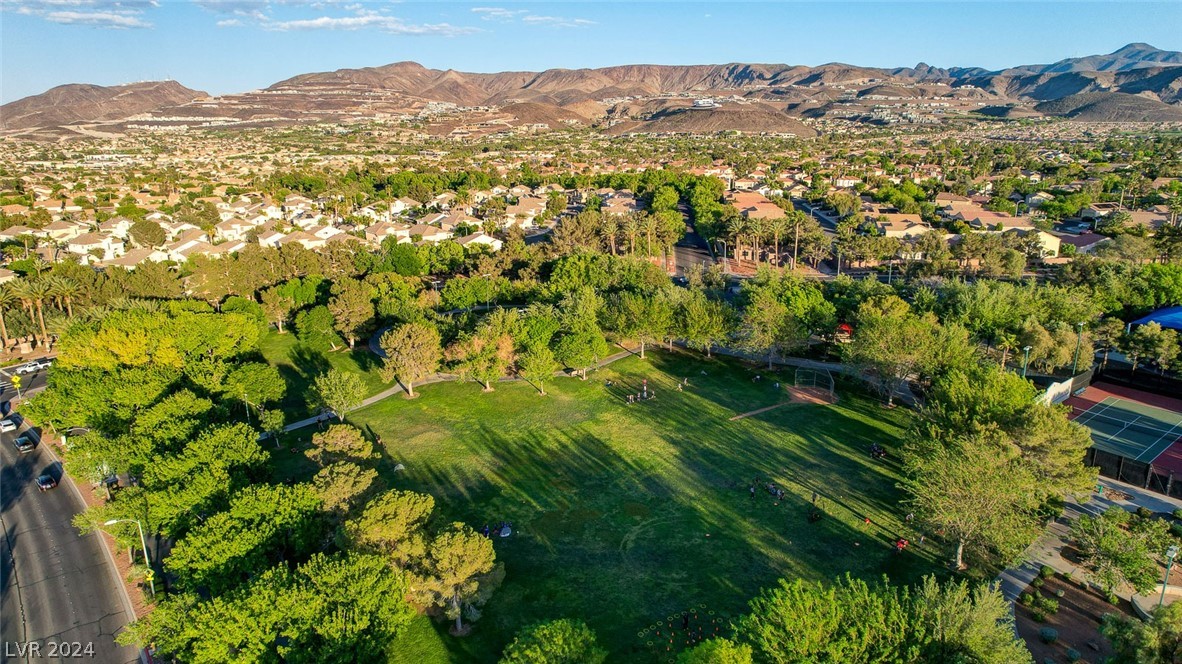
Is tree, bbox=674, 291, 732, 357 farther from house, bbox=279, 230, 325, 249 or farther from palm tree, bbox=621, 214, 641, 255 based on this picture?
house, bbox=279, 230, 325, 249

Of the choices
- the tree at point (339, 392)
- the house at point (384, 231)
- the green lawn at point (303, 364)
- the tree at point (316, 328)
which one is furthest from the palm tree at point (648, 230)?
the tree at point (339, 392)

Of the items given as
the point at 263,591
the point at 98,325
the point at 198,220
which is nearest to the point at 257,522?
the point at 263,591

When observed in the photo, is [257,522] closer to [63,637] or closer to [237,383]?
[63,637]

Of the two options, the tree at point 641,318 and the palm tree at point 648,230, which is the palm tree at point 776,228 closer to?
the palm tree at point 648,230

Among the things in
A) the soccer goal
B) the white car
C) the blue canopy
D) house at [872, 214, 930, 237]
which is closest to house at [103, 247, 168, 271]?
the white car

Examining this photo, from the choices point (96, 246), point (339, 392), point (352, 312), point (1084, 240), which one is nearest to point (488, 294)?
point (352, 312)

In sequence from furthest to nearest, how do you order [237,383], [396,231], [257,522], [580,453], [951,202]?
[951,202] → [396,231] → [237,383] → [580,453] → [257,522]
